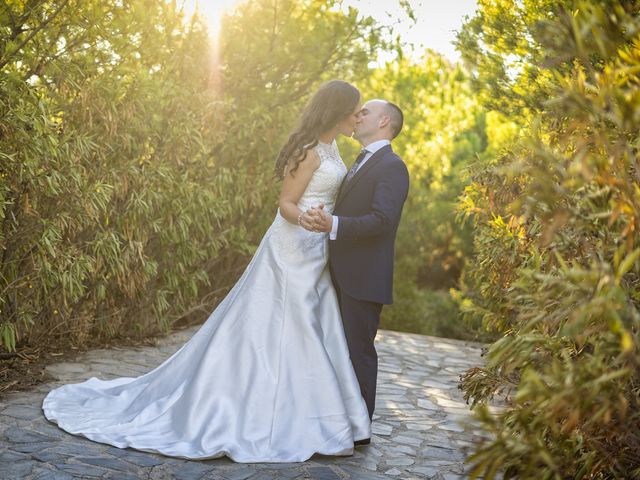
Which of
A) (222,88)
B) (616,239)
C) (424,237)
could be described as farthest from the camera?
(424,237)

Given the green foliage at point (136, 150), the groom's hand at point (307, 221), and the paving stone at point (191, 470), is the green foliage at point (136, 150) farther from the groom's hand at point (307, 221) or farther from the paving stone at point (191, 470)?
the paving stone at point (191, 470)

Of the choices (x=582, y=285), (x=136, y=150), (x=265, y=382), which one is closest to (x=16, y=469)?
(x=265, y=382)

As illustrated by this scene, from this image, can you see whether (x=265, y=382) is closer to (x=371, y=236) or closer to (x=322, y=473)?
(x=322, y=473)

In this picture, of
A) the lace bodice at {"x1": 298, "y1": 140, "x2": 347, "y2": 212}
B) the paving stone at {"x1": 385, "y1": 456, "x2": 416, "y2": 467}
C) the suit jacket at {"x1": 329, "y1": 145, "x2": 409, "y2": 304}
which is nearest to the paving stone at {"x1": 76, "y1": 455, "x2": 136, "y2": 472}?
the paving stone at {"x1": 385, "y1": 456, "x2": 416, "y2": 467}

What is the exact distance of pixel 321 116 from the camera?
13.6 feet

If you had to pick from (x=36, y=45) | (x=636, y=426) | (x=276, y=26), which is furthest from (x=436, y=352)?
(x=636, y=426)

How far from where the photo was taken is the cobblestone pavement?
3.43 metres

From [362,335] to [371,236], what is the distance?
22.0 inches

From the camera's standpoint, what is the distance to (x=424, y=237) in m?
11.2

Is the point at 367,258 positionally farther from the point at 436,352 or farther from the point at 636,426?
the point at 436,352

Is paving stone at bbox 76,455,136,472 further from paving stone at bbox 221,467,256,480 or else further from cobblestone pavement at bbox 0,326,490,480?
paving stone at bbox 221,467,256,480

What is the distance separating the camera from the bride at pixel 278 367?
3.86 metres

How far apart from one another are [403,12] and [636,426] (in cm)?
654

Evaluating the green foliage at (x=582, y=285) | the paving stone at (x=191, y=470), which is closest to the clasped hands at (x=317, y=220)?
the green foliage at (x=582, y=285)
